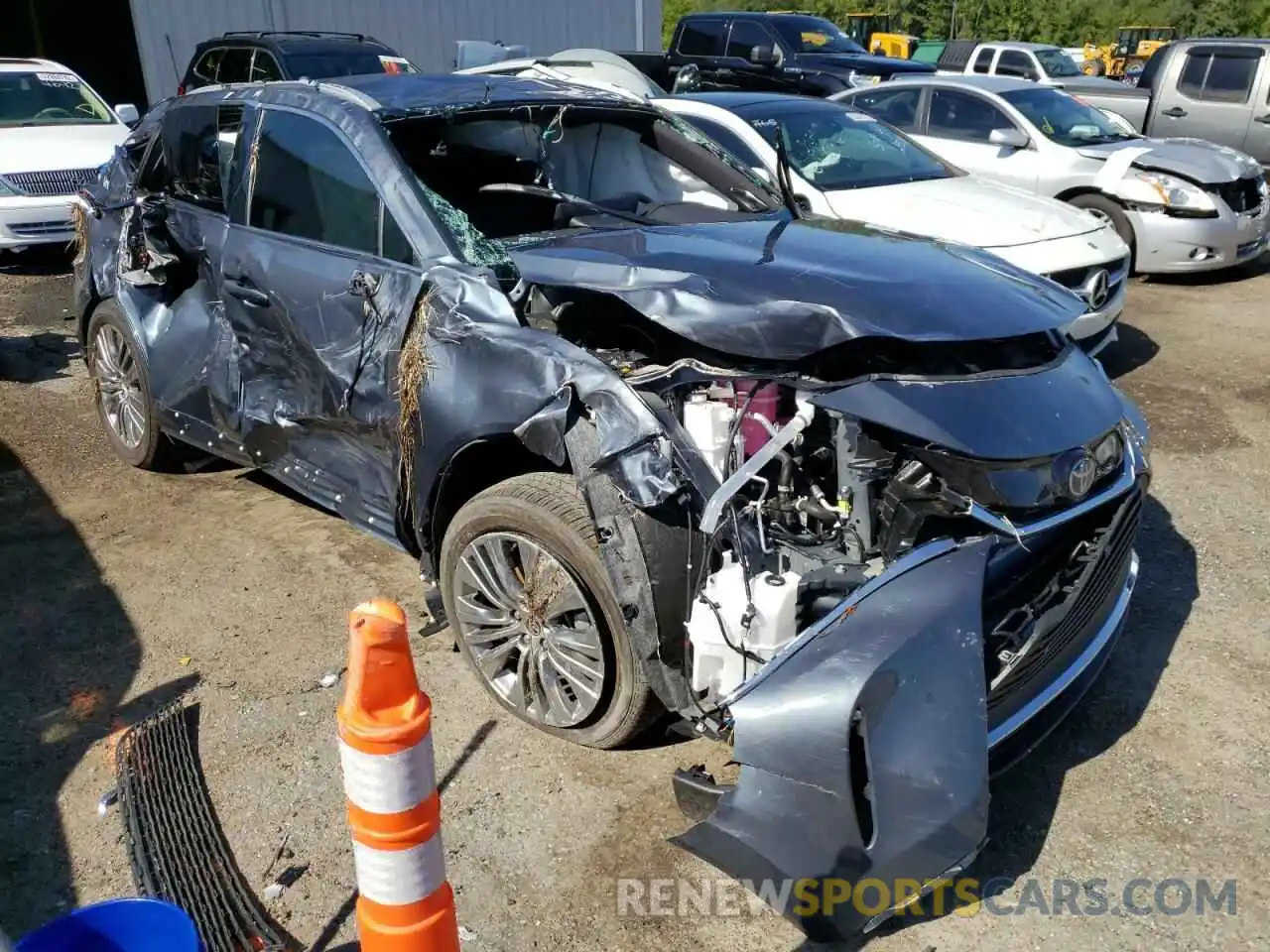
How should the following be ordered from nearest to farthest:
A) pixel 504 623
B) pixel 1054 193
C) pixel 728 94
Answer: pixel 504 623 → pixel 728 94 → pixel 1054 193

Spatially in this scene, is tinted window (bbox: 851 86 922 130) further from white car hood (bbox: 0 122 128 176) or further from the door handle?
the door handle

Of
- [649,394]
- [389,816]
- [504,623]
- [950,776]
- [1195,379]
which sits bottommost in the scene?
[1195,379]

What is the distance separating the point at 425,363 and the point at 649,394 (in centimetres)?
81

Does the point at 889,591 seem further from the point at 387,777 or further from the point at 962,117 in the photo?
the point at 962,117

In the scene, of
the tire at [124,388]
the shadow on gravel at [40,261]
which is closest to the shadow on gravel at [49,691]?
the tire at [124,388]

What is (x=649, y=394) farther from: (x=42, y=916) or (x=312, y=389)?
(x=42, y=916)

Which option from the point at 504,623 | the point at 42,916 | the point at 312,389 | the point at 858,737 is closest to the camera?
the point at 858,737

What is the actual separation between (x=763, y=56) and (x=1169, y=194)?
7079 millimetres

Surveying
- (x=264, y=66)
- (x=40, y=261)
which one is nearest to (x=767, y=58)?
(x=264, y=66)

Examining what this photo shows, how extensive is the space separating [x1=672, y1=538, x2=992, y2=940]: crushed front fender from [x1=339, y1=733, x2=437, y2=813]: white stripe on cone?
88cm

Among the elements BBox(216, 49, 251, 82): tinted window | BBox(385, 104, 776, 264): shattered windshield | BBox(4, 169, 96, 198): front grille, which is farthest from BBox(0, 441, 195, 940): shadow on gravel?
BBox(216, 49, 251, 82): tinted window

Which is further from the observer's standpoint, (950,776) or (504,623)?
(504,623)

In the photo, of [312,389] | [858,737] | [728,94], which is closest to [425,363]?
[312,389]

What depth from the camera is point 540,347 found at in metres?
2.96
